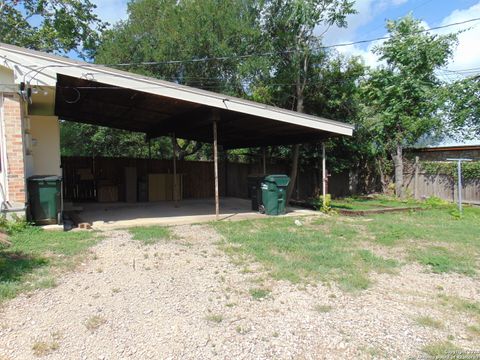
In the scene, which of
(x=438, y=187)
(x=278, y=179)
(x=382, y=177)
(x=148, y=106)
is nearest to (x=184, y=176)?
(x=148, y=106)

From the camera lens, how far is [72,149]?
1809 cm

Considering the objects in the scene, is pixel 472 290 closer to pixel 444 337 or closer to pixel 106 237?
pixel 444 337

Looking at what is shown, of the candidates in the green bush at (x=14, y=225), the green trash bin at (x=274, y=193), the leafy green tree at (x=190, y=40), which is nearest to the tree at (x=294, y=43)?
the leafy green tree at (x=190, y=40)

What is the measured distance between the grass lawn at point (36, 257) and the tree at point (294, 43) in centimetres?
816

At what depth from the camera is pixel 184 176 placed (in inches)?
599

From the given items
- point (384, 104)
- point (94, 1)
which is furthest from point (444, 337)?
point (94, 1)

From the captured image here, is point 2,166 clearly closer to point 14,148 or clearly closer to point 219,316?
point 14,148

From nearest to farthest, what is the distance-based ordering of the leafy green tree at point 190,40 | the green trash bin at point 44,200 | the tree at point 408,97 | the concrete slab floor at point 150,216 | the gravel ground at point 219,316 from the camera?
the gravel ground at point 219,316
the green trash bin at point 44,200
the concrete slab floor at point 150,216
the leafy green tree at point 190,40
the tree at point 408,97

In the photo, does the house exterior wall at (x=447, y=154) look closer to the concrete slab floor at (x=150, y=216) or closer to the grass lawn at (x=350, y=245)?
the grass lawn at (x=350, y=245)

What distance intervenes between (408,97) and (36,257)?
15.8 m

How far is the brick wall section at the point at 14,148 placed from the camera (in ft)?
21.7

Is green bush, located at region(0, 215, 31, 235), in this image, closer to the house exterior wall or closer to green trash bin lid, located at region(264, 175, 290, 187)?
green trash bin lid, located at region(264, 175, 290, 187)

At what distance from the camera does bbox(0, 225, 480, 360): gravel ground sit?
8.94 feet

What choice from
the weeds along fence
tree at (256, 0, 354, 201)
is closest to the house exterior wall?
the weeds along fence
